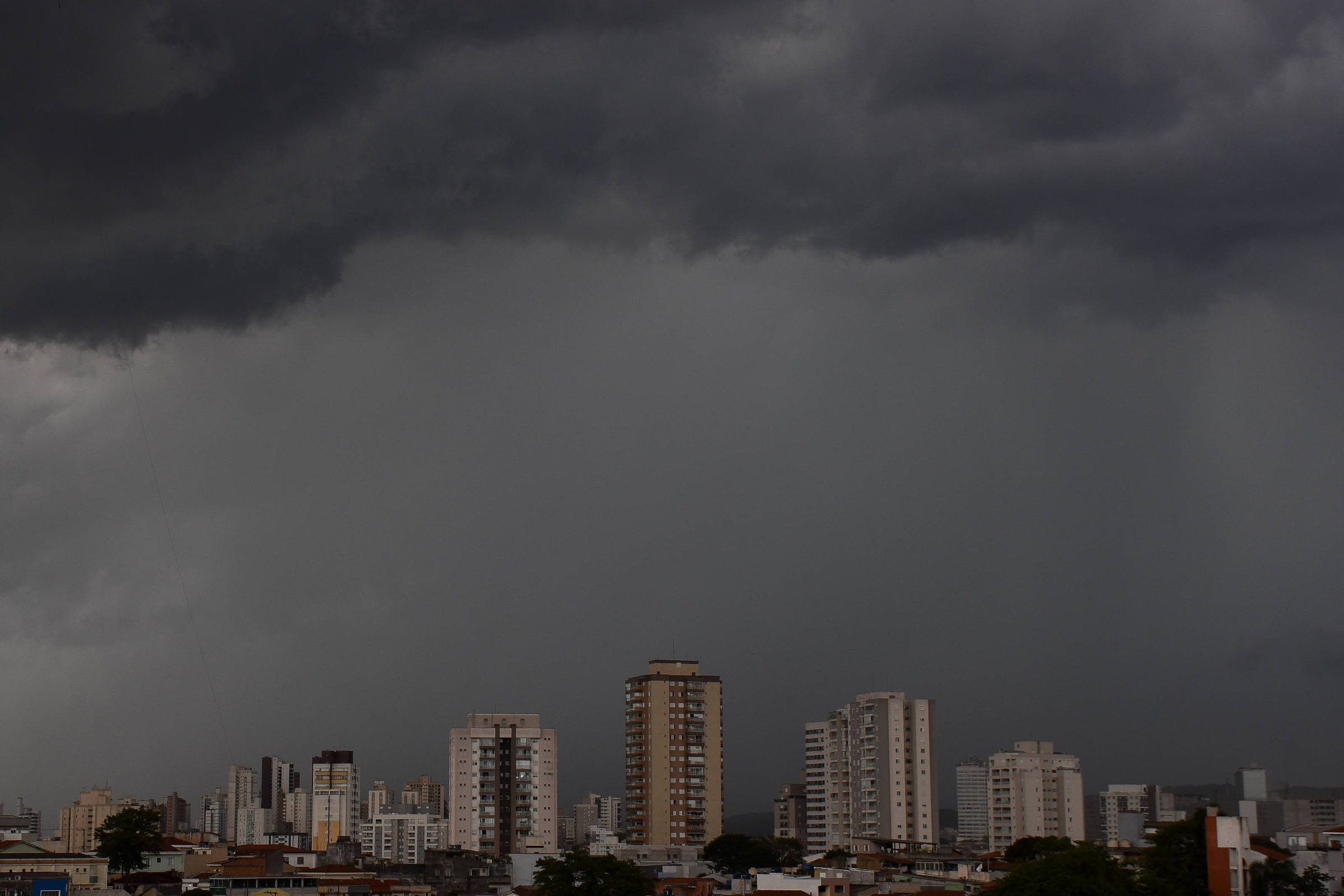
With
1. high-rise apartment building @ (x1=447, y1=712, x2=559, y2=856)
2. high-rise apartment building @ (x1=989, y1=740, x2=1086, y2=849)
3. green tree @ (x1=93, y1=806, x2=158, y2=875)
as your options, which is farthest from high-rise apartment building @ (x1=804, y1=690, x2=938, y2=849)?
green tree @ (x1=93, y1=806, x2=158, y2=875)

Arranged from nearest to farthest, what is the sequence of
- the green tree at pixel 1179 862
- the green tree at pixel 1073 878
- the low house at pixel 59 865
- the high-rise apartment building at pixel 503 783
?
the green tree at pixel 1073 878 < the green tree at pixel 1179 862 < the low house at pixel 59 865 < the high-rise apartment building at pixel 503 783

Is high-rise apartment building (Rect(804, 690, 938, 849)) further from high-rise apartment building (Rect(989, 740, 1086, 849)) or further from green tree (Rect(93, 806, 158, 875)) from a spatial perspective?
green tree (Rect(93, 806, 158, 875))

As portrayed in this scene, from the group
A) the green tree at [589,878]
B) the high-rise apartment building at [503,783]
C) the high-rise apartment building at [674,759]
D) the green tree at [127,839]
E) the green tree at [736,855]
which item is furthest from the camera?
the high-rise apartment building at [674,759]

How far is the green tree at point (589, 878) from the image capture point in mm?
77312

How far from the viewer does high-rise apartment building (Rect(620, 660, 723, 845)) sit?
6767 inches

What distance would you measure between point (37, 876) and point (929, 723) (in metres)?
126

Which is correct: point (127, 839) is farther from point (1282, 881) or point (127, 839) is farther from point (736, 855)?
point (1282, 881)

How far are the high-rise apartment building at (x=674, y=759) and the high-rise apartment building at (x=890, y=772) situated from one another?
1786 centimetres

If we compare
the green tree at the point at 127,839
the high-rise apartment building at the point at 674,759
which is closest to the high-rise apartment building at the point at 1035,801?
the high-rise apartment building at the point at 674,759

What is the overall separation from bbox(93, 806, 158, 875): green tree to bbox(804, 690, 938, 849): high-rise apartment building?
9402cm

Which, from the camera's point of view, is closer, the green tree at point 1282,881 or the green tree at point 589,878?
the green tree at point 1282,881

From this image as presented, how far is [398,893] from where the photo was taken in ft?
312

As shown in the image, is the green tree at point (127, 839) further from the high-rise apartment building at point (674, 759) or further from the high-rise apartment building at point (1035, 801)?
the high-rise apartment building at point (1035, 801)

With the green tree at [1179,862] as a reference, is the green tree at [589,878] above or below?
below
